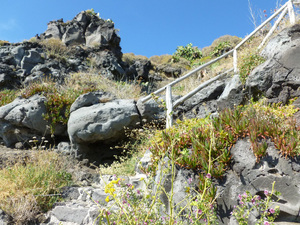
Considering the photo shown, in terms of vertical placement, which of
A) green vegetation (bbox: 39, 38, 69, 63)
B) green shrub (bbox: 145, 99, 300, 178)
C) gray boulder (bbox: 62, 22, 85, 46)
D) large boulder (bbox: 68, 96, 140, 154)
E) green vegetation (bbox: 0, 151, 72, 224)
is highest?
gray boulder (bbox: 62, 22, 85, 46)

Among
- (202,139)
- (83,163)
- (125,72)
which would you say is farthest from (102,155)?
(125,72)

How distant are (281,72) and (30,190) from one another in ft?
21.1

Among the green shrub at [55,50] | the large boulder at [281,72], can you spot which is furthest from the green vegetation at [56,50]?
the large boulder at [281,72]

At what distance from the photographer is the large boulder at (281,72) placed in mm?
5402

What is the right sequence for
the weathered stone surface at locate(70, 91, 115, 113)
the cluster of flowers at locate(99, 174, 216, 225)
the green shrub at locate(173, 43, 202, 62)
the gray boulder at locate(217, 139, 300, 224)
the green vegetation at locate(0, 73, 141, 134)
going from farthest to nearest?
the green shrub at locate(173, 43, 202, 62) → the green vegetation at locate(0, 73, 141, 134) → the weathered stone surface at locate(70, 91, 115, 113) → the gray boulder at locate(217, 139, 300, 224) → the cluster of flowers at locate(99, 174, 216, 225)

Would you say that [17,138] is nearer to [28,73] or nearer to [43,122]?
[43,122]

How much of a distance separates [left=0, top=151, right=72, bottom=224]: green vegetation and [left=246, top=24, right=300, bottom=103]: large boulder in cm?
547

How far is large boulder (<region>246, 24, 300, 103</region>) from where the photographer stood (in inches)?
213

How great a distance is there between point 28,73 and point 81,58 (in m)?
4.41

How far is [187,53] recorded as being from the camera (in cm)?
2517

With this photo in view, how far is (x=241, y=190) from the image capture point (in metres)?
3.34

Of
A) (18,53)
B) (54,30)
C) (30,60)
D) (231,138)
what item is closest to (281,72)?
(231,138)

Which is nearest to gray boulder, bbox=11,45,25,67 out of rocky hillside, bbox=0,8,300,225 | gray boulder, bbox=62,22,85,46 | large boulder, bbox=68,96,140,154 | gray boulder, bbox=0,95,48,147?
rocky hillside, bbox=0,8,300,225

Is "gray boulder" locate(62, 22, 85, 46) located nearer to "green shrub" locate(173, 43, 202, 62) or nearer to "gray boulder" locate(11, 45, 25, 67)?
"gray boulder" locate(11, 45, 25, 67)
